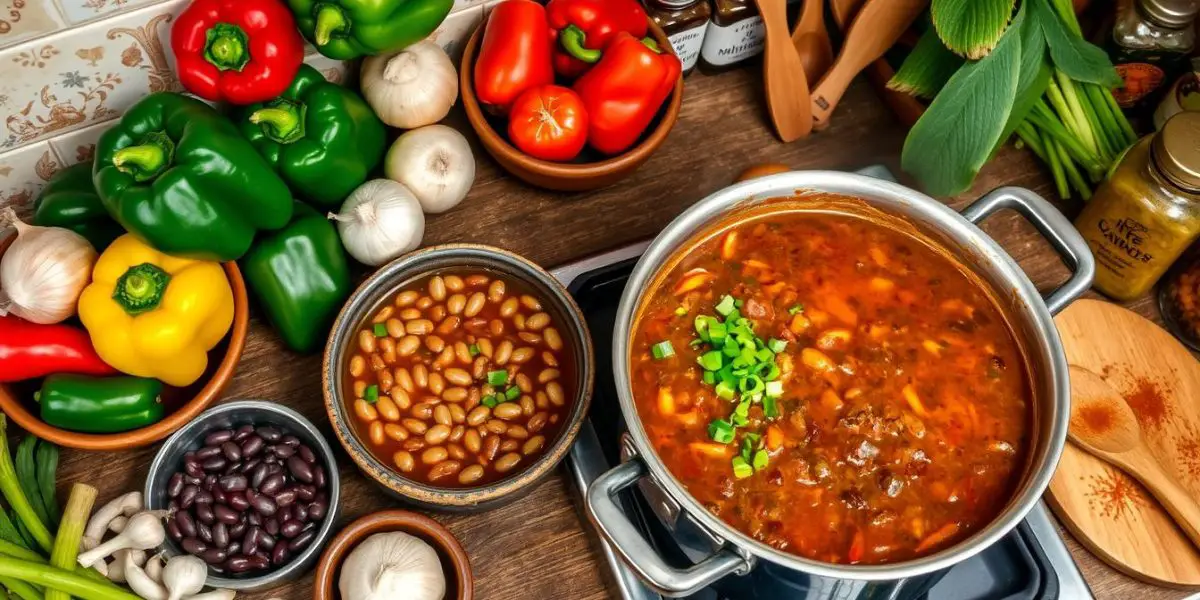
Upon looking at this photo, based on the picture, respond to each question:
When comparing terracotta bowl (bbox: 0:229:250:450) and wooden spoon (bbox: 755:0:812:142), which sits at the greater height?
wooden spoon (bbox: 755:0:812:142)

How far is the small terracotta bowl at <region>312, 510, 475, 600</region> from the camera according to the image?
151 centimetres

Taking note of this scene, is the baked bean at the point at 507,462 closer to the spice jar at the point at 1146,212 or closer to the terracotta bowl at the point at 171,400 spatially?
the terracotta bowl at the point at 171,400

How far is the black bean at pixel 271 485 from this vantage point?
1.56 m

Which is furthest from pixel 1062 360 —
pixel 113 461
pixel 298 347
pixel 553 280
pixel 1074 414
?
pixel 113 461

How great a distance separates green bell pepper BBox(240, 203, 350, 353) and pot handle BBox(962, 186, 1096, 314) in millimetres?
1052

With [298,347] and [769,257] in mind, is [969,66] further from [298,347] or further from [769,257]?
[298,347]

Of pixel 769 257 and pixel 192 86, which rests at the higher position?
pixel 192 86

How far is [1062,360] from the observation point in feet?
4.63

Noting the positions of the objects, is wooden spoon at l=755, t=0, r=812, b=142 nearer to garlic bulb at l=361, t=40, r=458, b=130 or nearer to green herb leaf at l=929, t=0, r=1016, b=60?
green herb leaf at l=929, t=0, r=1016, b=60

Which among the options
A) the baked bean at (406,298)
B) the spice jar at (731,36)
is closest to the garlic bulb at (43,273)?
the baked bean at (406,298)

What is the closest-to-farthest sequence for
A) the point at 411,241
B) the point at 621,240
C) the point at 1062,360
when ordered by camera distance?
the point at 1062,360 < the point at 411,241 < the point at 621,240

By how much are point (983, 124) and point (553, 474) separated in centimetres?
97

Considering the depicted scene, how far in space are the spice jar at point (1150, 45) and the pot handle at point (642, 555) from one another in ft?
4.36

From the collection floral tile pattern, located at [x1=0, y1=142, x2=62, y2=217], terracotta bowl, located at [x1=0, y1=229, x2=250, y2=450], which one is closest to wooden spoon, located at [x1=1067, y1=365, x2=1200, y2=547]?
terracotta bowl, located at [x1=0, y1=229, x2=250, y2=450]
